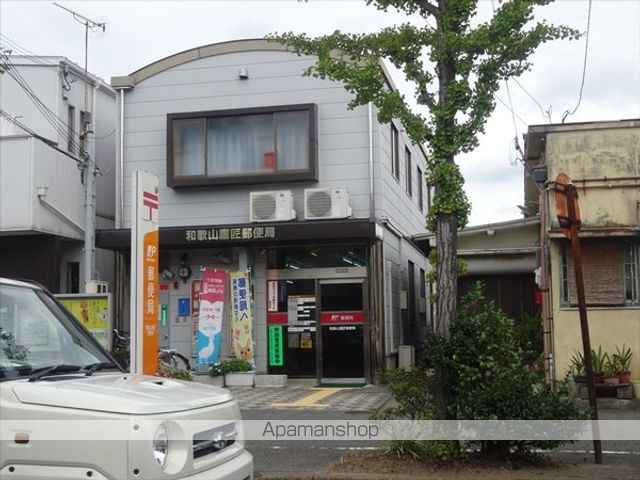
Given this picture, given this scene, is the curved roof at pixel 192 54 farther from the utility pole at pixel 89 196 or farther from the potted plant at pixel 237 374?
the potted plant at pixel 237 374

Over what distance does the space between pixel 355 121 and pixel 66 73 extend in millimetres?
7557

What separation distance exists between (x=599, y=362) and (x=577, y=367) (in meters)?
0.37

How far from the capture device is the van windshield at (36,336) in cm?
461

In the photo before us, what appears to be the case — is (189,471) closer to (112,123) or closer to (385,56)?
(385,56)

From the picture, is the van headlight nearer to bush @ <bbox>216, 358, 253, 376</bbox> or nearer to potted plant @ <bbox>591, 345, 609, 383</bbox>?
potted plant @ <bbox>591, 345, 609, 383</bbox>

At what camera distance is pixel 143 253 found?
343 inches

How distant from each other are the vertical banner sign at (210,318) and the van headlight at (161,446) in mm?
12435

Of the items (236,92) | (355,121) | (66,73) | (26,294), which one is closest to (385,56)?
(26,294)

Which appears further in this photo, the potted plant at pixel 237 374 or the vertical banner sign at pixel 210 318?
the vertical banner sign at pixel 210 318

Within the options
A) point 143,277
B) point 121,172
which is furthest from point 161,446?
point 121,172

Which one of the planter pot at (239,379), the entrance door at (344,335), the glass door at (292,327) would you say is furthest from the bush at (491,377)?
the planter pot at (239,379)

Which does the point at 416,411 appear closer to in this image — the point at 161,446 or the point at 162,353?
the point at 161,446

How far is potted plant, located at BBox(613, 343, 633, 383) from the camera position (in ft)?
39.4

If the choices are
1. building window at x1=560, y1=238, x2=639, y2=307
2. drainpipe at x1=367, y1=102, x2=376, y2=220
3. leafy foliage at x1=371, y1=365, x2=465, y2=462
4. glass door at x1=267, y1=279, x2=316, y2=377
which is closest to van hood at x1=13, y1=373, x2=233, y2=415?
leafy foliage at x1=371, y1=365, x2=465, y2=462
